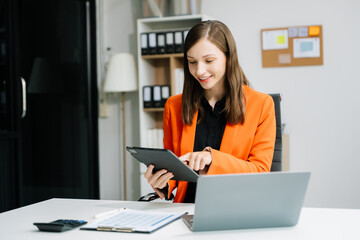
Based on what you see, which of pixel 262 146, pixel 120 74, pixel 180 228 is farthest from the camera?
pixel 120 74

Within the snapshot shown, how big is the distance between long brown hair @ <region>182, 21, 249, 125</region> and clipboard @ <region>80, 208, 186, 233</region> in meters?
0.56

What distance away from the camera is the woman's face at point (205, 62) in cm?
180

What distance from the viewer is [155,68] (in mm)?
4145

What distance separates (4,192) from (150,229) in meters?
2.25

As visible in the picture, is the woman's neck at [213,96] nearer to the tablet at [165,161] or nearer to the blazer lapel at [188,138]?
the blazer lapel at [188,138]

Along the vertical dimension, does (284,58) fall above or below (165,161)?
above

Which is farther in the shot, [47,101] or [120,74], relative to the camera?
[120,74]

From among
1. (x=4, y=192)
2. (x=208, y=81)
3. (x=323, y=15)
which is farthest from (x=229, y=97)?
(x=323, y=15)

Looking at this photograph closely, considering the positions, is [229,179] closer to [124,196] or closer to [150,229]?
[150,229]

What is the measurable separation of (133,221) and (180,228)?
0.51 ft

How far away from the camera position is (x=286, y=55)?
3846mm

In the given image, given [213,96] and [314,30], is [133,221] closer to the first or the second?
[213,96]

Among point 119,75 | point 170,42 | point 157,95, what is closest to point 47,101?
point 119,75

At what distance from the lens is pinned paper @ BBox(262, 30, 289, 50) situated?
3.84m
